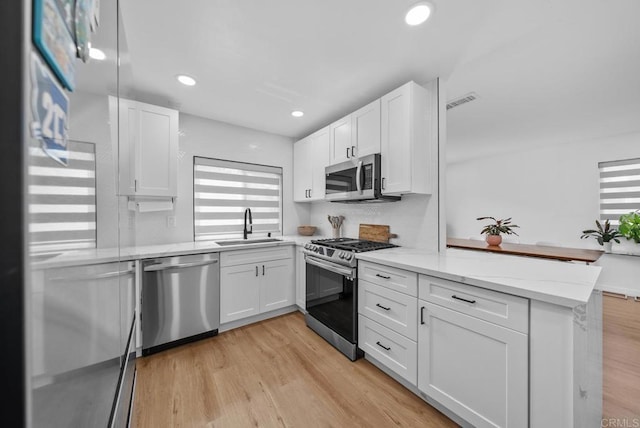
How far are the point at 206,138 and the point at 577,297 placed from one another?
3489 millimetres

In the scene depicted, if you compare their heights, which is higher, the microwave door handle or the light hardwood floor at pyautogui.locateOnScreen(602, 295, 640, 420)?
the microwave door handle

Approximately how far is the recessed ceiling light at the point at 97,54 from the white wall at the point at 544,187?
248 inches

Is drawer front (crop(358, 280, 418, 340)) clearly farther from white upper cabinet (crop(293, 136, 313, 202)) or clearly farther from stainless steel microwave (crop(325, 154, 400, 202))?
white upper cabinet (crop(293, 136, 313, 202))

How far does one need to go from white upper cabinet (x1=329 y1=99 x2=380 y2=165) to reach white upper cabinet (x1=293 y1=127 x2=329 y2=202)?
172 mm

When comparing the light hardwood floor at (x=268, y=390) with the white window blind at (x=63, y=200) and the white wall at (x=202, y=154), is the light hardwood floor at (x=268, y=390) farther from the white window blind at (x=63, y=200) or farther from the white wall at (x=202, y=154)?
the white window blind at (x=63, y=200)

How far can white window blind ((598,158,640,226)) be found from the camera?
12.6ft

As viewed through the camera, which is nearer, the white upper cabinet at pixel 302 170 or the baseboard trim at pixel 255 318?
the baseboard trim at pixel 255 318

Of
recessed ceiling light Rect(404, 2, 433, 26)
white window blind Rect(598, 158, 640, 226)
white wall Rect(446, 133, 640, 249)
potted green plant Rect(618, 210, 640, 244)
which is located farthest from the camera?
white wall Rect(446, 133, 640, 249)

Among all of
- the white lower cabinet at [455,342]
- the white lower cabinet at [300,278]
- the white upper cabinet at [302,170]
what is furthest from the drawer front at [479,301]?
the white upper cabinet at [302,170]

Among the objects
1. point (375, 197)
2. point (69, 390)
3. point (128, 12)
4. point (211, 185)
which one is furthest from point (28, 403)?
point (211, 185)

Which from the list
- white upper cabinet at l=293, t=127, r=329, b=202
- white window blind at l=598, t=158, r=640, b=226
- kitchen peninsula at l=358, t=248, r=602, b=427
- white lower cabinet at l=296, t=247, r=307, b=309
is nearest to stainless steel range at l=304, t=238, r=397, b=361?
white lower cabinet at l=296, t=247, r=307, b=309

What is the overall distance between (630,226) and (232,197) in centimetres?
592

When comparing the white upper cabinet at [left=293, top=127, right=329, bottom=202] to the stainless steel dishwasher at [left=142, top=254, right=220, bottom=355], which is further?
the white upper cabinet at [left=293, top=127, right=329, bottom=202]

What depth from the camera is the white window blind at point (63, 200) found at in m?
0.30
